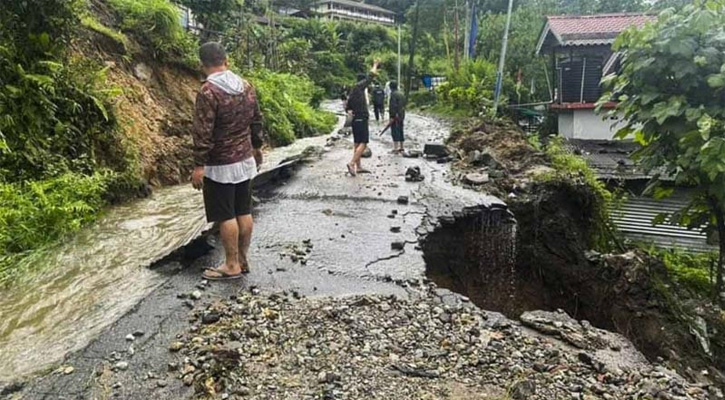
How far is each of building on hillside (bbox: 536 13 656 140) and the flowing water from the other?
13183 mm

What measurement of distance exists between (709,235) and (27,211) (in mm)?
8514

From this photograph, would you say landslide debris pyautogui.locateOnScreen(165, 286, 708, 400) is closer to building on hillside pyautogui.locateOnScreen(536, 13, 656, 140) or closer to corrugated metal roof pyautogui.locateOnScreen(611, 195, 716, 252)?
corrugated metal roof pyautogui.locateOnScreen(611, 195, 716, 252)

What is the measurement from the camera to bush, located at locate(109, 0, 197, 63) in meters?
11.4

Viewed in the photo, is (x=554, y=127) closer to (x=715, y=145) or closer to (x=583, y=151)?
(x=583, y=151)

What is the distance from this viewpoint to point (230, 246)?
4.90 metres

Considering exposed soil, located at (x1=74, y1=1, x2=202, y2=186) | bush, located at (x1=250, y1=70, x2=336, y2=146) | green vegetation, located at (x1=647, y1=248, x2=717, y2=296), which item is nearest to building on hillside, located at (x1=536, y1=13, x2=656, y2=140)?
green vegetation, located at (x1=647, y1=248, x2=717, y2=296)

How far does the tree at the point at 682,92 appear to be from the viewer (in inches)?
218

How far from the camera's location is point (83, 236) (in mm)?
6301

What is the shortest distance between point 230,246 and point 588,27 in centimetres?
1554

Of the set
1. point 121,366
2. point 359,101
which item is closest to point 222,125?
point 121,366

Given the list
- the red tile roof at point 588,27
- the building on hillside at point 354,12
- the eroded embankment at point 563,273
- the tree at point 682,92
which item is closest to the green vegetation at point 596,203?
the eroded embankment at point 563,273

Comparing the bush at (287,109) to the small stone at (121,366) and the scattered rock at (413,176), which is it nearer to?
the scattered rock at (413,176)

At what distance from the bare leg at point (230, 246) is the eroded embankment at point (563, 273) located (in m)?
2.55

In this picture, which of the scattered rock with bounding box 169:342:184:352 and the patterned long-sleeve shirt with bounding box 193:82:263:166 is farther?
the patterned long-sleeve shirt with bounding box 193:82:263:166
